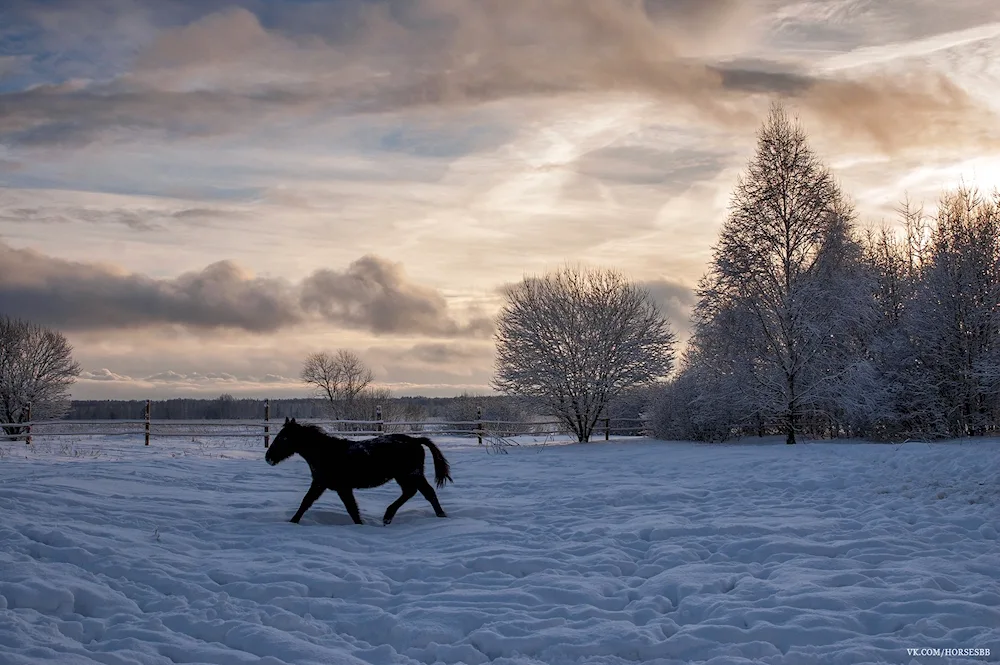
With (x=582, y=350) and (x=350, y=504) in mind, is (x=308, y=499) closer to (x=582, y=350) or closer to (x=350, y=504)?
(x=350, y=504)

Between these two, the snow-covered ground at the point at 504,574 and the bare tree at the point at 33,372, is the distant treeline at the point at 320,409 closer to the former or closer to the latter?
the bare tree at the point at 33,372

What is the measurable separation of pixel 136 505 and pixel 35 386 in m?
46.7

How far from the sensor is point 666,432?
96.9ft

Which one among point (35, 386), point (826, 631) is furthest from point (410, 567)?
point (35, 386)

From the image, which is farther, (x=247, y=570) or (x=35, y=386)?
(x=35, y=386)

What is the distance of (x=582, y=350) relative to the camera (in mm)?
29719

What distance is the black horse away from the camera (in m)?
10.5

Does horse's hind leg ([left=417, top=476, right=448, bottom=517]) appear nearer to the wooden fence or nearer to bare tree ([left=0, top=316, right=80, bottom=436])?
the wooden fence

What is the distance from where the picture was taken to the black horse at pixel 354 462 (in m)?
10.5

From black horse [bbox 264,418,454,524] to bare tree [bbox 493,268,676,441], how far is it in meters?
19.2

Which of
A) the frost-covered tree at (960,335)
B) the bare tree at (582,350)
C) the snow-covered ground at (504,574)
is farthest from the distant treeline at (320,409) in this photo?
the snow-covered ground at (504,574)

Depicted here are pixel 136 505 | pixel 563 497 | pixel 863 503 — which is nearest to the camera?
pixel 136 505

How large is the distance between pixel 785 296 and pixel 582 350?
8.18m

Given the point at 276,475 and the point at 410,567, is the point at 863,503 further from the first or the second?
the point at 276,475
